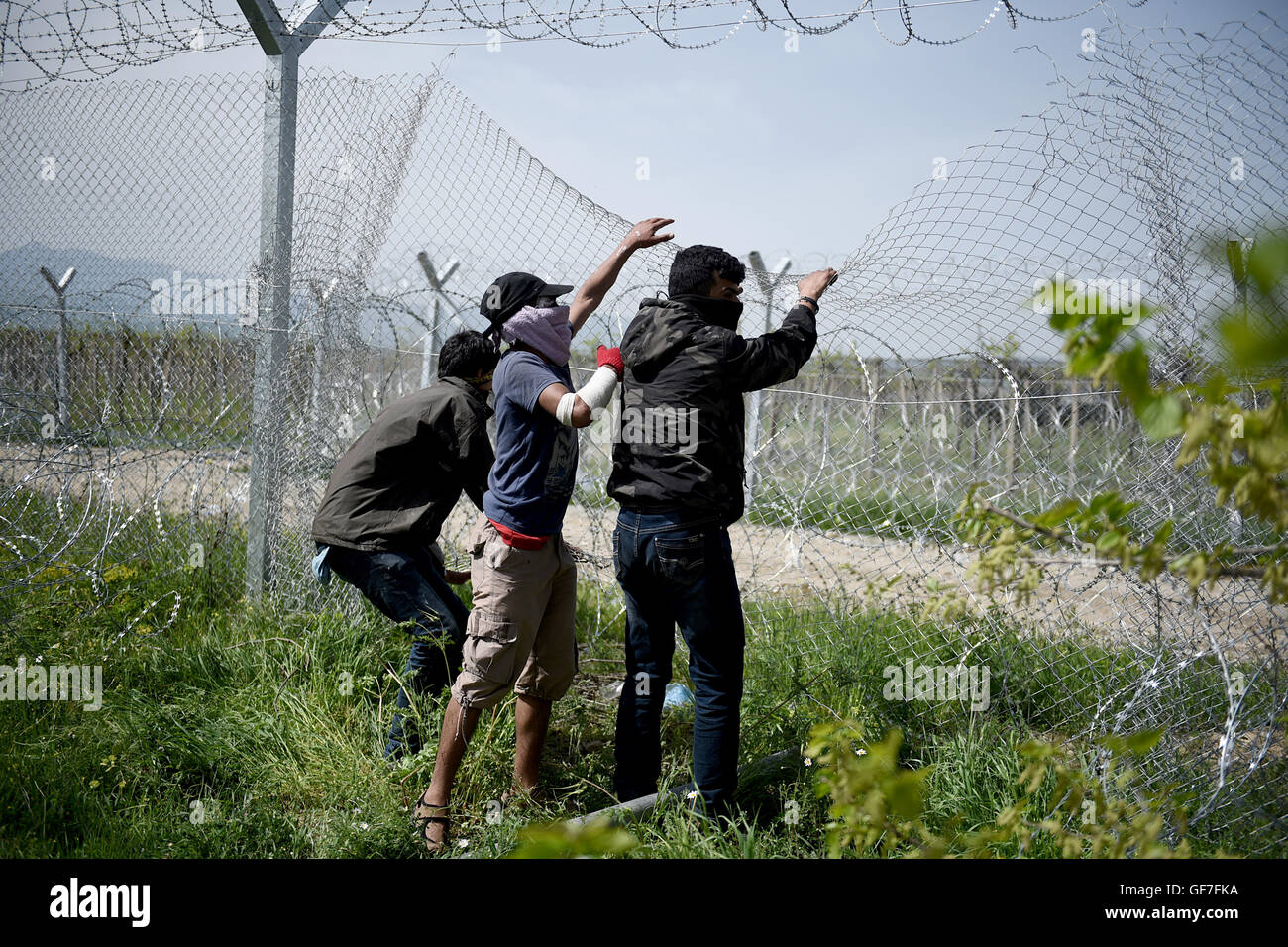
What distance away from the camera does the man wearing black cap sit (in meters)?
2.89

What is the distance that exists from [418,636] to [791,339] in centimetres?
170

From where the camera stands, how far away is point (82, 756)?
3242 millimetres

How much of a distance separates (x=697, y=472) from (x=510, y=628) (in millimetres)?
792

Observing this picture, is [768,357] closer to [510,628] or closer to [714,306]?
[714,306]

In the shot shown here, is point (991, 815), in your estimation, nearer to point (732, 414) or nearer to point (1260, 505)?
point (732, 414)

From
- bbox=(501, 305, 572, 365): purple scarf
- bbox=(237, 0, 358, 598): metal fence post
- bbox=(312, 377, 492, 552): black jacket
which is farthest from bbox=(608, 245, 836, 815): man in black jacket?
bbox=(237, 0, 358, 598): metal fence post

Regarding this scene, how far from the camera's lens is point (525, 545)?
2.97 metres

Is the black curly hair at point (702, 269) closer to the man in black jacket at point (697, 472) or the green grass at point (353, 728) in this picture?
the man in black jacket at point (697, 472)

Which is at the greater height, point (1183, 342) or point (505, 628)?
point (1183, 342)

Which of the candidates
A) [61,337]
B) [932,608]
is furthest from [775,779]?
[61,337]

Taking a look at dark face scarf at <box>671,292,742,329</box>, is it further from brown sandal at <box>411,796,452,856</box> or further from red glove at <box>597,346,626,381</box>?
brown sandal at <box>411,796,452,856</box>

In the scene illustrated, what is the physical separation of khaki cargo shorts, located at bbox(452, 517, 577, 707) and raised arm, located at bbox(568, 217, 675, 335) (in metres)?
0.82

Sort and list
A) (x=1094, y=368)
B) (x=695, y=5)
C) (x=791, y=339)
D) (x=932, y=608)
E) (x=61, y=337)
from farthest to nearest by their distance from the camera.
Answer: (x=61, y=337), (x=695, y=5), (x=791, y=339), (x=932, y=608), (x=1094, y=368)

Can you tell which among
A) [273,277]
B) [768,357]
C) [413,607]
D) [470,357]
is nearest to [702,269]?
[768,357]
